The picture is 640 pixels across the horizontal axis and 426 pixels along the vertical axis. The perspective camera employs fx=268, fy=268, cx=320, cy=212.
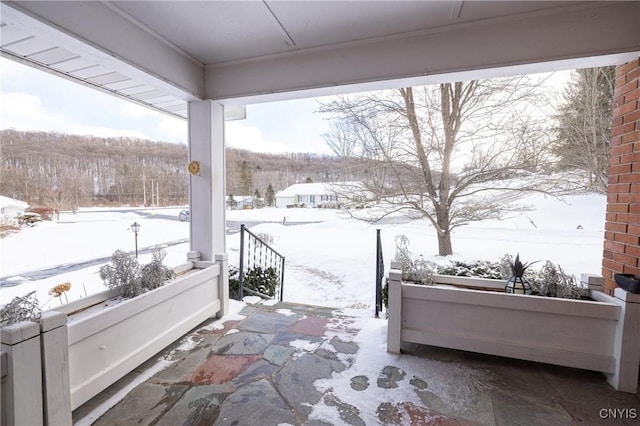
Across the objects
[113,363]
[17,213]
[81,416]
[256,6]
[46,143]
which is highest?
[256,6]

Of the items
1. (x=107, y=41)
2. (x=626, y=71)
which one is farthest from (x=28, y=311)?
(x=626, y=71)

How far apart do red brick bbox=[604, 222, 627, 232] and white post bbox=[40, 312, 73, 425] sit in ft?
11.8

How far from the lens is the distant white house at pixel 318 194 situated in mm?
5070

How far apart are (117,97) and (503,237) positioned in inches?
227

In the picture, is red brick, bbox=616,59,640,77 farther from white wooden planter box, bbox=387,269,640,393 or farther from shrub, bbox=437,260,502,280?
shrub, bbox=437,260,502,280

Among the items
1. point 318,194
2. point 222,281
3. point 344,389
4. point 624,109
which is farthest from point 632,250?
point 318,194

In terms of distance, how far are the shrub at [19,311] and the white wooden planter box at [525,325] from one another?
2.11m

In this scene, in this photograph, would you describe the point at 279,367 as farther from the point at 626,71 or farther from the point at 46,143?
Result: the point at 626,71

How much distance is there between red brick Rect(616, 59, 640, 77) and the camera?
6.20 feet

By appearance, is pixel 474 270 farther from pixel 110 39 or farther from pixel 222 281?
pixel 110 39

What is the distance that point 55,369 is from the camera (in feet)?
4.26

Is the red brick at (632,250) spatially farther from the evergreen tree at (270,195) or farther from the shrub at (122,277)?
the evergreen tree at (270,195)

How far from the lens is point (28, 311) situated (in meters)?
1.31

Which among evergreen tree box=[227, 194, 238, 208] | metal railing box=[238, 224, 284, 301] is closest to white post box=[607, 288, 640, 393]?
metal railing box=[238, 224, 284, 301]
